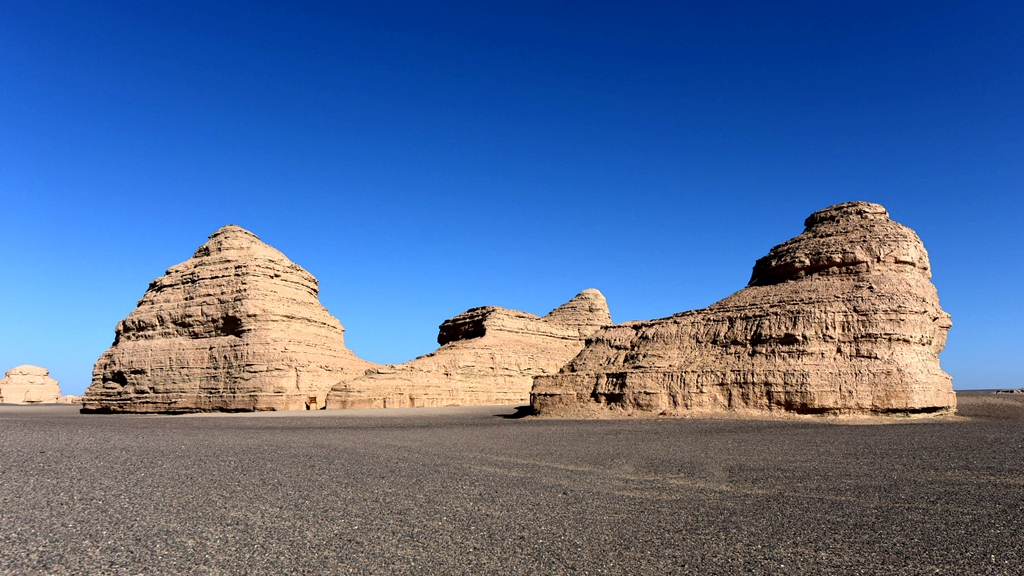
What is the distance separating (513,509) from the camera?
7266 millimetres

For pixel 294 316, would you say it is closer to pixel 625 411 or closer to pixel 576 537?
pixel 625 411

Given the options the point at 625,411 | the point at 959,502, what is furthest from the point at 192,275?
the point at 959,502

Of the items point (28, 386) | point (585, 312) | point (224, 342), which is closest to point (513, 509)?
point (224, 342)

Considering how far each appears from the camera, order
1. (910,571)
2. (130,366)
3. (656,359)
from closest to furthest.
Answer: (910,571) < (656,359) < (130,366)

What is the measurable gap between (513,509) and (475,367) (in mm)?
41767

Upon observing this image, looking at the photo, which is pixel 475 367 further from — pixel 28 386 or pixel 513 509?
pixel 28 386

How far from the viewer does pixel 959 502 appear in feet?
24.8

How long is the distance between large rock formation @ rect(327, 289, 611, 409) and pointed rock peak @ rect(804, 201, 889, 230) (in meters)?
29.0

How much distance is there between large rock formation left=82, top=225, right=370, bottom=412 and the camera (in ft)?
115

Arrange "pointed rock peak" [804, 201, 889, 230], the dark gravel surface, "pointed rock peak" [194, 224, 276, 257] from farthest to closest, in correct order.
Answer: "pointed rock peak" [194, 224, 276, 257] → "pointed rock peak" [804, 201, 889, 230] → the dark gravel surface

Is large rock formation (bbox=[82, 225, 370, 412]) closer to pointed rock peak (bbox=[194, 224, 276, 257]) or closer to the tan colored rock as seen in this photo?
pointed rock peak (bbox=[194, 224, 276, 257])

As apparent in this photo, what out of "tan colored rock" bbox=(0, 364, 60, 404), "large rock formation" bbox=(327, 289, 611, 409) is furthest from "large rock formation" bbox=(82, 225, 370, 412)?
"tan colored rock" bbox=(0, 364, 60, 404)

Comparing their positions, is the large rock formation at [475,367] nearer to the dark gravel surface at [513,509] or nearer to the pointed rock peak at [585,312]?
the pointed rock peak at [585,312]

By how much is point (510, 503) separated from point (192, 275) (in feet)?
128
